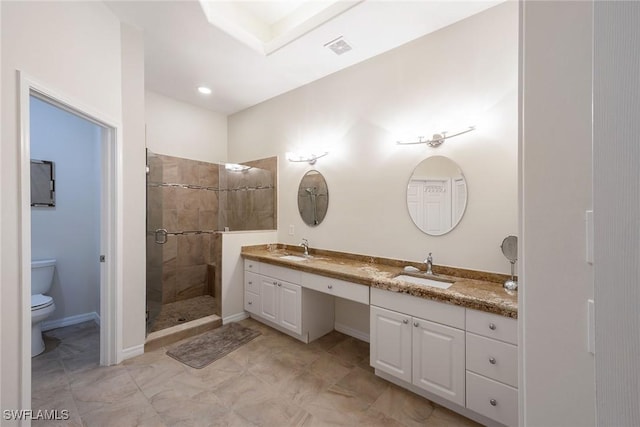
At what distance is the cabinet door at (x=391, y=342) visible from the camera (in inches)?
73.7

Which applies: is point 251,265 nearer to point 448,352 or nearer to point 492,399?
point 448,352

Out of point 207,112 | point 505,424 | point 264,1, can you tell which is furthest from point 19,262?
point 207,112

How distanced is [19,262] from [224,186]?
2.52 metres

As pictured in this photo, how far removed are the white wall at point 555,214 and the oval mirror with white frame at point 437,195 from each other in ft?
4.90

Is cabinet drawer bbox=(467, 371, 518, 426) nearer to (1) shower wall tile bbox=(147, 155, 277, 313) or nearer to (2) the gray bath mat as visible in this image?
(2) the gray bath mat

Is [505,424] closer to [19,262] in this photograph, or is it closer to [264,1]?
[19,262]

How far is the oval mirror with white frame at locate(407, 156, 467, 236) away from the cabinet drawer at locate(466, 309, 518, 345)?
0.78 metres

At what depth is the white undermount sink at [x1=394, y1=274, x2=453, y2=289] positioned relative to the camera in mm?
2002

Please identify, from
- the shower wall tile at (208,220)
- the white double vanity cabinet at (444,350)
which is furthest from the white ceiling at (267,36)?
the white double vanity cabinet at (444,350)

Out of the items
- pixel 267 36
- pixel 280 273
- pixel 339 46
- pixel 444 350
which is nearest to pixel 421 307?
pixel 444 350

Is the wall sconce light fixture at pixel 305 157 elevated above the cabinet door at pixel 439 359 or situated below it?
above

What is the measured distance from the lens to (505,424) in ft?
4.89

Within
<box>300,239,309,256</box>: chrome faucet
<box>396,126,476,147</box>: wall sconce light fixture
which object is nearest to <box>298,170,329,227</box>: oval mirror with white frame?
<box>300,239,309,256</box>: chrome faucet

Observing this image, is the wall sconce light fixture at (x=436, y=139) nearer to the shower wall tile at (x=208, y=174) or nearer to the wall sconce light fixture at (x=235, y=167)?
the wall sconce light fixture at (x=235, y=167)
